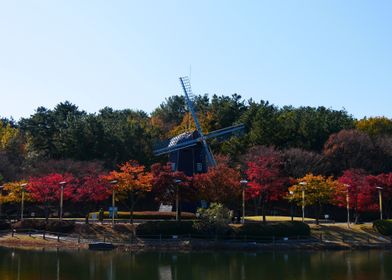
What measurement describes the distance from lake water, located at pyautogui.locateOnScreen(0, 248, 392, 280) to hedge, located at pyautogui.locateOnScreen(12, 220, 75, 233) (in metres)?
6.28

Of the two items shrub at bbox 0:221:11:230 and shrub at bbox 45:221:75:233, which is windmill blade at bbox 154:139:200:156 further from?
shrub at bbox 0:221:11:230

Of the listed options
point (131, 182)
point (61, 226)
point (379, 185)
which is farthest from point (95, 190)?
point (379, 185)

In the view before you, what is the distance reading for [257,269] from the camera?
28.8 meters

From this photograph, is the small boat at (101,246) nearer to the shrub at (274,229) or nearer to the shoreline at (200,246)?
the shoreline at (200,246)

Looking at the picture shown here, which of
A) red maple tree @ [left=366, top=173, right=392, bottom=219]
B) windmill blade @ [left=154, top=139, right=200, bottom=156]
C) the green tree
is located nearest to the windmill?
windmill blade @ [left=154, top=139, right=200, bottom=156]

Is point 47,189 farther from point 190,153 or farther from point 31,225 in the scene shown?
point 190,153

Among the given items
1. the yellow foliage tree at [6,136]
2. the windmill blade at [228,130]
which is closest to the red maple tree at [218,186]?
the windmill blade at [228,130]

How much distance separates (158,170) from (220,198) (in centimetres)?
611

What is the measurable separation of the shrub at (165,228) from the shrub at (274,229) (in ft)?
14.3

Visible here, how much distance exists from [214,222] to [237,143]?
2395 centimetres

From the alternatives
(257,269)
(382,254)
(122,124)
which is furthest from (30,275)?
(122,124)

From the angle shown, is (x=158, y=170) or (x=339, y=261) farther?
(x=158, y=170)

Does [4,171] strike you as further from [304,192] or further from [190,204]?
[304,192]

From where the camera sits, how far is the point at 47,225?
45312 mm
